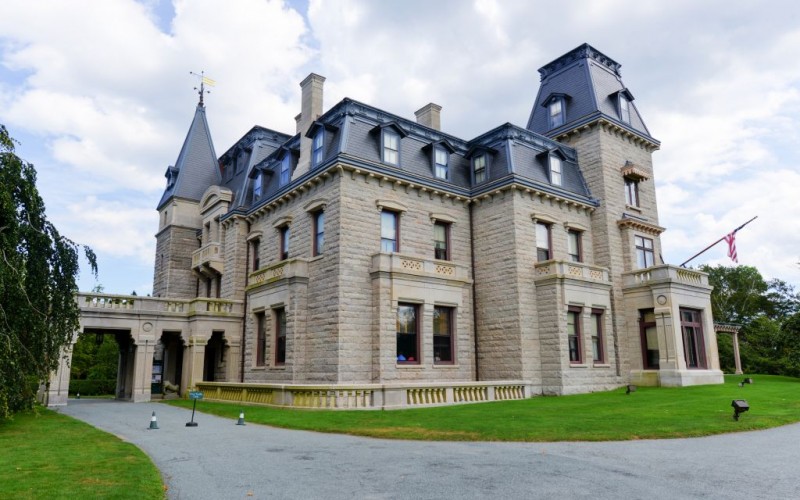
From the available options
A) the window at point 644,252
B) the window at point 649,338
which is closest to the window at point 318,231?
the window at point 649,338

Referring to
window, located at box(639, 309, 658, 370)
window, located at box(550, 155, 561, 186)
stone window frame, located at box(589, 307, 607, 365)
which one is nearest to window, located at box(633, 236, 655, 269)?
window, located at box(639, 309, 658, 370)

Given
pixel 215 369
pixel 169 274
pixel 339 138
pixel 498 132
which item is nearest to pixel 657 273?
pixel 498 132

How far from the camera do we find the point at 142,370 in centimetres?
2642

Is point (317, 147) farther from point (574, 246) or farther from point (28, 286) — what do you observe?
point (28, 286)

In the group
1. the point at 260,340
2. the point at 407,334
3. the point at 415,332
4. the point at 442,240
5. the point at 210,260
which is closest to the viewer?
the point at 407,334

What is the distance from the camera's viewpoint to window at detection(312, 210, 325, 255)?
78.4ft

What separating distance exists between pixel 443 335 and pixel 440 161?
8097 millimetres

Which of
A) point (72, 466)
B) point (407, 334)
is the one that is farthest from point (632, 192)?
point (72, 466)

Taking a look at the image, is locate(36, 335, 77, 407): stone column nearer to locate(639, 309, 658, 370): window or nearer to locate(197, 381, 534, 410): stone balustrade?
locate(197, 381, 534, 410): stone balustrade

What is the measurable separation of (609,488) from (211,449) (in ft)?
24.5

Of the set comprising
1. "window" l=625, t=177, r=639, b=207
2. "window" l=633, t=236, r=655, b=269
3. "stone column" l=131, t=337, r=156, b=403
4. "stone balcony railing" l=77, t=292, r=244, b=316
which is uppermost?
"window" l=625, t=177, r=639, b=207

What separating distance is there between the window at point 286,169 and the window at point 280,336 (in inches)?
246

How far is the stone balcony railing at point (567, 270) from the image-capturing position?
24453mm

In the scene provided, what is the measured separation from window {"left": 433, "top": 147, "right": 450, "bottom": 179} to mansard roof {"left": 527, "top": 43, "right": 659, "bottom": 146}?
23.7 ft
